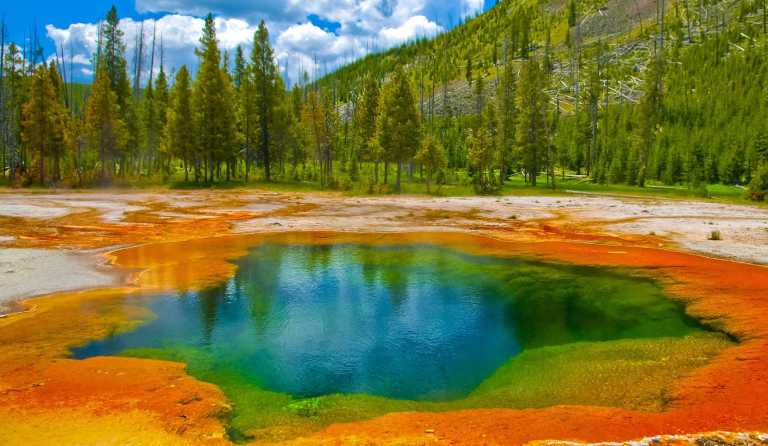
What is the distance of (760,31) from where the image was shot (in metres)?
112

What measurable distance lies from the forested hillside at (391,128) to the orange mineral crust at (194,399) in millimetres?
40499

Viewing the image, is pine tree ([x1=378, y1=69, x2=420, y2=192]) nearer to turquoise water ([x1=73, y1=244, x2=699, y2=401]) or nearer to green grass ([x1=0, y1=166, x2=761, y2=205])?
green grass ([x1=0, y1=166, x2=761, y2=205])

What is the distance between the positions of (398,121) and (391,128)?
42.5 inches

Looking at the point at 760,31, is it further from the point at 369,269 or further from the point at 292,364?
the point at 292,364

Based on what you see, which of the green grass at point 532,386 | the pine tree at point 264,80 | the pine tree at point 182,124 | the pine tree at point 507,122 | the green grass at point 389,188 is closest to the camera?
the green grass at point 532,386

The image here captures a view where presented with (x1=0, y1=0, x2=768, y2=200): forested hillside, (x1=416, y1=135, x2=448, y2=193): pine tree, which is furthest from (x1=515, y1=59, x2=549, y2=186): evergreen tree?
(x1=416, y1=135, x2=448, y2=193): pine tree

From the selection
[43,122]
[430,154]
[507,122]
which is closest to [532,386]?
[430,154]

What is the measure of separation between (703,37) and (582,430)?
14256 cm

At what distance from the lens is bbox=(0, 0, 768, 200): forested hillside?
54.3 metres

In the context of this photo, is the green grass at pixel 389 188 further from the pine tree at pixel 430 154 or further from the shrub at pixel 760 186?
Answer: the shrub at pixel 760 186

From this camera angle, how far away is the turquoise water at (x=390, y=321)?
30.7 ft

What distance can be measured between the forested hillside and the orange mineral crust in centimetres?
4050

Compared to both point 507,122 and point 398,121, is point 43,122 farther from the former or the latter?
point 507,122

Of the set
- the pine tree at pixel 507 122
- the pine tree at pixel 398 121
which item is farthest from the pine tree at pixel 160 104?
the pine tree at pixel 507 122
